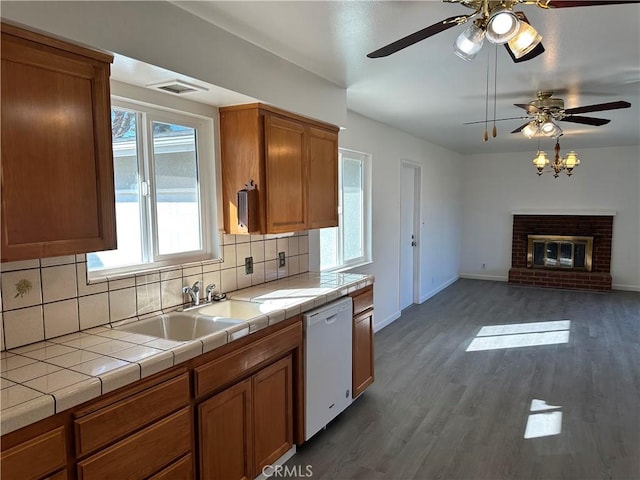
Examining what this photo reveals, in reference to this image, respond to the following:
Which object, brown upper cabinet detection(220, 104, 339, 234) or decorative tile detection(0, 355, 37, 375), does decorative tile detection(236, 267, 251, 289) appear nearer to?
brown upper cabinet detection(220, 104, 339, 234)

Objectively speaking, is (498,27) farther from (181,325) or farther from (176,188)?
(181,325)

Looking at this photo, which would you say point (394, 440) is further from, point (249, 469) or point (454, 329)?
point (454, 329)

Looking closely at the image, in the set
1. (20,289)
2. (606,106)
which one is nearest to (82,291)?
(20,289)

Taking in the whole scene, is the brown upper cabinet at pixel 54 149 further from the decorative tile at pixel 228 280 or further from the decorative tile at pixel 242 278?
the decorative tile at pixel 242 278

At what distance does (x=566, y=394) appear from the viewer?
344cm

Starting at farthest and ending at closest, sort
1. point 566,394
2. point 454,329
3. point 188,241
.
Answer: point 454,329
point 566,394
point 188,241

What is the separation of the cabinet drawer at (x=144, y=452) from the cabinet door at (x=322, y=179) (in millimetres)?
1752

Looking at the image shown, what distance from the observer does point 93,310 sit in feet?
6.72

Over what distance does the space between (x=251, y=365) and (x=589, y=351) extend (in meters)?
3.81

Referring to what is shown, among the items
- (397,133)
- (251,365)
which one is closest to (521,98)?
(397,133)

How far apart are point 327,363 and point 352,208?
227 cm

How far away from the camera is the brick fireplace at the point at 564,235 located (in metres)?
7.38

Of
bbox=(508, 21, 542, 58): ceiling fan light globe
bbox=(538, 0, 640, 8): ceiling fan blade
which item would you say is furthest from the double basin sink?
bbox=(538, 0, 640, 8): ceiling fan blade

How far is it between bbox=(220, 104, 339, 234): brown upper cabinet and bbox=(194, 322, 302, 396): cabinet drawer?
705mm
